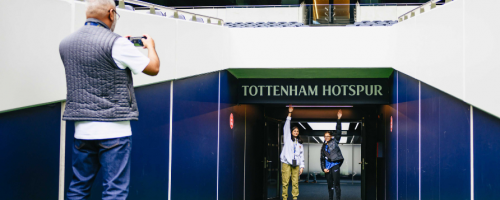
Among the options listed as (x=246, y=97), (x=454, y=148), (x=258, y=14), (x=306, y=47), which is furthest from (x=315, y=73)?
(x=258, y=14)

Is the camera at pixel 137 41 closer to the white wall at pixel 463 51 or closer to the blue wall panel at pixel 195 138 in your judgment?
the blue wall panel at pixel 195 138

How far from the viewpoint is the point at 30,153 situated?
249 centimetres

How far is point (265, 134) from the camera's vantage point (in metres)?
9.97

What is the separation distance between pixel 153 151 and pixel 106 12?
2.00 meters

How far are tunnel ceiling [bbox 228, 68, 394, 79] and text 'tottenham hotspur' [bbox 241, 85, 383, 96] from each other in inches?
7.3

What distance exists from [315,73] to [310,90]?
0.42 meters

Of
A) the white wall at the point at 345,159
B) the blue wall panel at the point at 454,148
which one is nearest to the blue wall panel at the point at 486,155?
the blue wall panel at the point at 454,148

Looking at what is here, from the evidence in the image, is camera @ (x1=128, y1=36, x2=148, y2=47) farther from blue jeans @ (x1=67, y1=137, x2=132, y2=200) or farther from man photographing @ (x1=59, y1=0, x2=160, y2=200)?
blue jeans @ (x1=67, y1=137, x2=132, y2=200)

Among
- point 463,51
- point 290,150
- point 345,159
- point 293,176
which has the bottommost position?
point 345,159

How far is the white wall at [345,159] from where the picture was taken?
57.2ft

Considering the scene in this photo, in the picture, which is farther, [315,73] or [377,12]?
[377,12]

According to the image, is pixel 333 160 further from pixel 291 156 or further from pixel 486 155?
pixel 486 155

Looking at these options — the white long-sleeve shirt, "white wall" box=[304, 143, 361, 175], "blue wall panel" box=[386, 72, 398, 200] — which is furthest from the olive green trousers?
"white wall" box=[304, 143, 361, 175]

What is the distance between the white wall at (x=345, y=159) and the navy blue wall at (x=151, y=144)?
1387cm
